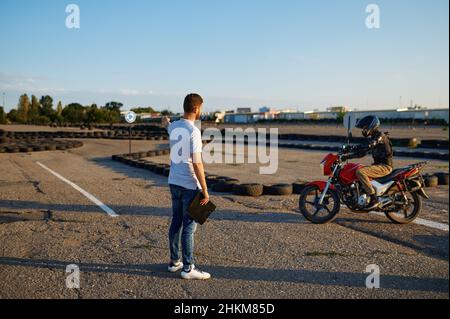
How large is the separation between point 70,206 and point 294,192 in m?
4.96

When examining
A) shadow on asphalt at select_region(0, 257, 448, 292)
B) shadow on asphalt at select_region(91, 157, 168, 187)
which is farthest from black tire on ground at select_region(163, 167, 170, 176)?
shadow on asphalt at select_region(0, 257, 448, 292)

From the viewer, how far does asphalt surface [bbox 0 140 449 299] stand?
4.54 m

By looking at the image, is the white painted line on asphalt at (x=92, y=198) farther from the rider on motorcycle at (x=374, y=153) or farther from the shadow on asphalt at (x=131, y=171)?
the rider on motorcycle at (x=374, y=153)

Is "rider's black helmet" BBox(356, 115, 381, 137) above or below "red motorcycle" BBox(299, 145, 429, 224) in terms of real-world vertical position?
above

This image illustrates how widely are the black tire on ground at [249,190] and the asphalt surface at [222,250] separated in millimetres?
231

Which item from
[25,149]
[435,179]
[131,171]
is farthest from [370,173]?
[25,149]

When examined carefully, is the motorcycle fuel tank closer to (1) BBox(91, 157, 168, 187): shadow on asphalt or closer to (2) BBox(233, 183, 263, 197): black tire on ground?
(2) BBox(233, 183, 263, 197): black tire on ground

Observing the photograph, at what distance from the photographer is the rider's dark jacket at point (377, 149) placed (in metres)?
7.32

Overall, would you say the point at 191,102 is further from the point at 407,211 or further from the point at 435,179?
the point at 435,179

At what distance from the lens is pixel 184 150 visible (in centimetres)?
481

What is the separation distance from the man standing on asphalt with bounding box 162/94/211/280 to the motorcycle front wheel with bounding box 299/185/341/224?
3.05 meters

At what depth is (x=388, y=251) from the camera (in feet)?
19.1

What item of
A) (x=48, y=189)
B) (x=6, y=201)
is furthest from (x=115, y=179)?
(x=6, y=201)
